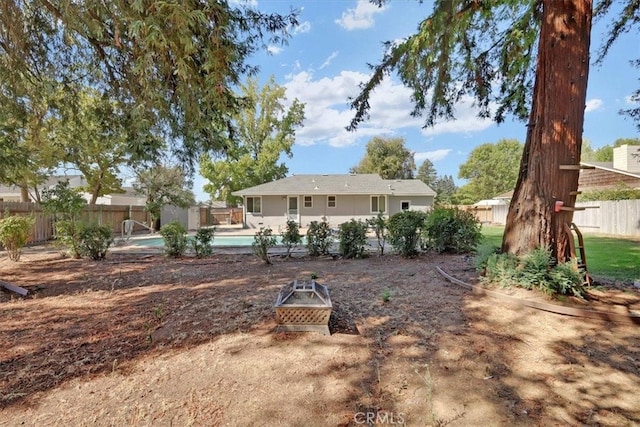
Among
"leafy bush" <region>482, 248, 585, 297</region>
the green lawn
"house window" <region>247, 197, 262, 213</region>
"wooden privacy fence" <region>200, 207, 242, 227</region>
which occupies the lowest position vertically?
the green lawn

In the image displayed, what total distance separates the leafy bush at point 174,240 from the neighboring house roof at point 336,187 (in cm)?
1180

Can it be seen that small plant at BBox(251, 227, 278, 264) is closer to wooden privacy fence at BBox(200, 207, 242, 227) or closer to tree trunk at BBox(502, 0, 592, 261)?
tree trunk at BBox(502, 0, 592, 261)

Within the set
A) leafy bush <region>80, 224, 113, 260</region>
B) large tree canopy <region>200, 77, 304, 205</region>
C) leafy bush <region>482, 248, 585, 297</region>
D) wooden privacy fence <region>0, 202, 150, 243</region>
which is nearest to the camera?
leafy bush <region>482, 248, 585, 297</region>

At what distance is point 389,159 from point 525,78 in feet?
105

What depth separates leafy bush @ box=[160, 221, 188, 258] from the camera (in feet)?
27.9

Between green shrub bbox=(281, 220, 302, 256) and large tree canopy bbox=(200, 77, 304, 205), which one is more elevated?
large tree canopy bbox=(200, 77, 304, 205)

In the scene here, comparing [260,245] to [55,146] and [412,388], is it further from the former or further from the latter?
[55,146]

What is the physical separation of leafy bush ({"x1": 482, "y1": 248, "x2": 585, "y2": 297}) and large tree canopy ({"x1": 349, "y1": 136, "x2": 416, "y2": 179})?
34982mm

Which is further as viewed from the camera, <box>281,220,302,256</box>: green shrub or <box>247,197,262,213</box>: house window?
<box>247,197,262,213</box>: house window

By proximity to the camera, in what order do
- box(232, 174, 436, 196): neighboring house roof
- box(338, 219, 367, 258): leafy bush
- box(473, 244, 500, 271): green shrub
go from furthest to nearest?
box(232, 174, 436, 196): neighboring house roof, box(338, 219, 367, 258): leafy bush, box(473, 244, 500, 271): green shrub

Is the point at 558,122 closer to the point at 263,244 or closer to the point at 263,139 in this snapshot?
the point at 263,244

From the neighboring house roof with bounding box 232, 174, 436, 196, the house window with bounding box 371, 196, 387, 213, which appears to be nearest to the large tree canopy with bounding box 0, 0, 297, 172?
the neighboring house roof with bounding box 232, 174, 436, 196

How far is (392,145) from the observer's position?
39438 mm

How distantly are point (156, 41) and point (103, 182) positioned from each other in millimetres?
18384
